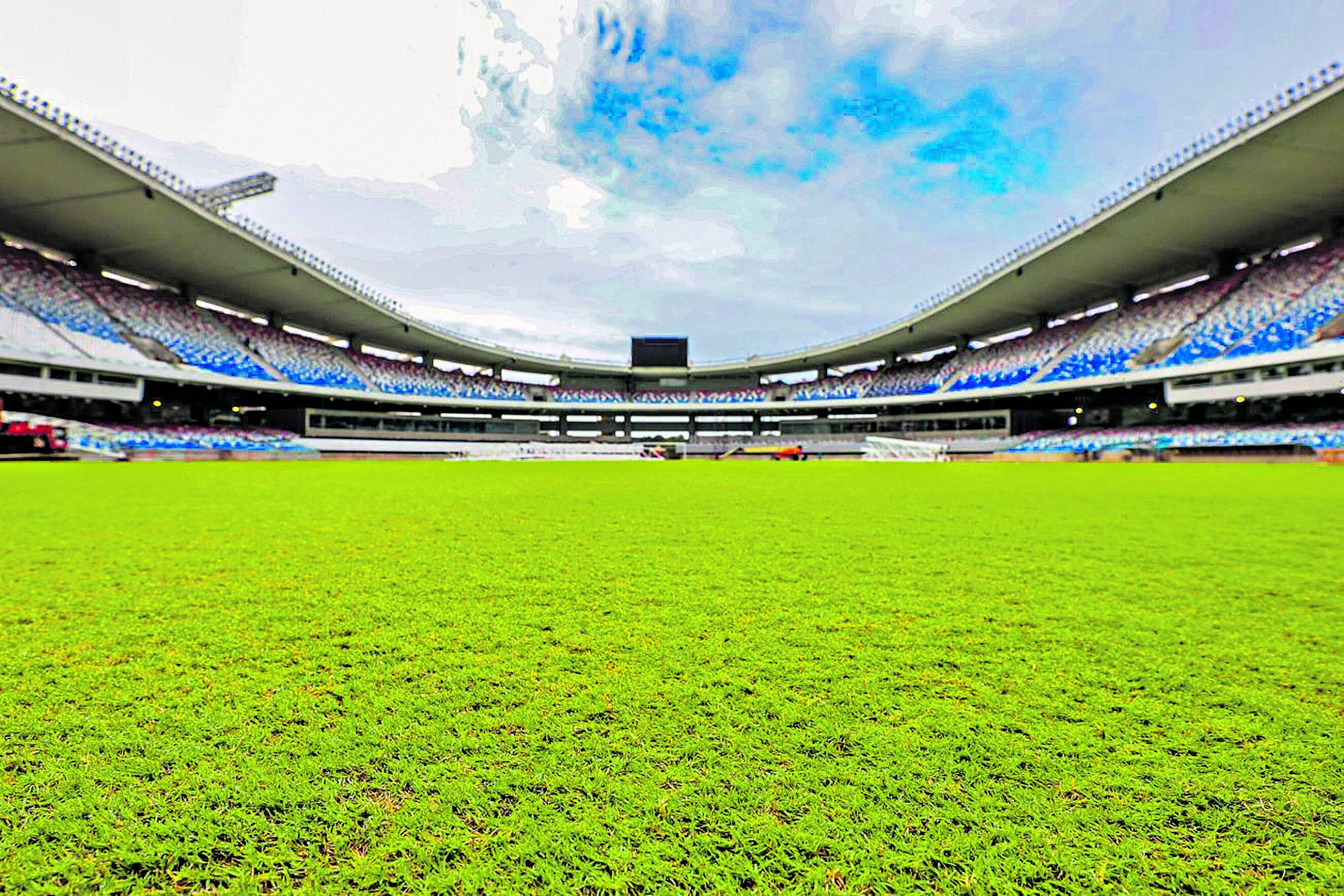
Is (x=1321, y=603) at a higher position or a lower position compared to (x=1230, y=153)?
lower

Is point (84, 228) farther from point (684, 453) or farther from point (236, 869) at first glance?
point (684, 453)

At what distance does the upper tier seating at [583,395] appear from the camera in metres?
52.0

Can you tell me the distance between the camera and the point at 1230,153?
19.2 m

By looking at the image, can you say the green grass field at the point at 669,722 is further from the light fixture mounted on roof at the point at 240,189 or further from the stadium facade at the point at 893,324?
the light fixture mounted on roof at the point at 240,189

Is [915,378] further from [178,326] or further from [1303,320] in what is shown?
[178,326]

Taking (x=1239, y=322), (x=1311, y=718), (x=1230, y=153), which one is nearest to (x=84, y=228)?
(x=1311, y=718)

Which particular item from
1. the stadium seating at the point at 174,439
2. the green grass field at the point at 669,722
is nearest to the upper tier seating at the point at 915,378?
the stadium seating at the point at 174,439

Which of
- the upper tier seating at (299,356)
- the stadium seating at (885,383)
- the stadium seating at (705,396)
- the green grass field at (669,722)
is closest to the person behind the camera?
the green grass field at (669,722)

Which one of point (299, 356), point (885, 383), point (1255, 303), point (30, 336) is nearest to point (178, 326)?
point (299, 356)

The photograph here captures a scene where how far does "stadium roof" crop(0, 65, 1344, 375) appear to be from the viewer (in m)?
18.6

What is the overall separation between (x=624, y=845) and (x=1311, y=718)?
74.9 inches

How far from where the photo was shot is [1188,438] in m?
26.0

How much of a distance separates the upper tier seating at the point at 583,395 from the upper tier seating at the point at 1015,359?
29566 mm

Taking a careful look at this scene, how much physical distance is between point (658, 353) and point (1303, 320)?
43.1 m
